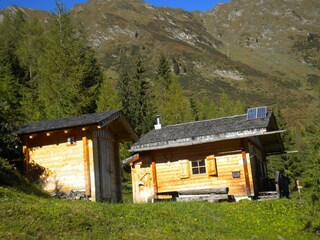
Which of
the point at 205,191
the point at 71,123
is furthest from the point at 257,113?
the point at 71,123

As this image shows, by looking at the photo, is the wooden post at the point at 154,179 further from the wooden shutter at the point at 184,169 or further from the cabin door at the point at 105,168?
the cabin door at the point at 105,168

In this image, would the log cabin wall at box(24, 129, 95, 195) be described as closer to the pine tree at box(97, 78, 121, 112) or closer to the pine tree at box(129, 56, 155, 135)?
the pine tree at box(97, 78, 121, 112)

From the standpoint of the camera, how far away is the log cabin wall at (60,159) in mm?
20641

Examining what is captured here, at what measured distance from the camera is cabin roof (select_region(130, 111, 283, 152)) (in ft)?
75.3

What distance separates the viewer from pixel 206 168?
79.3 ft

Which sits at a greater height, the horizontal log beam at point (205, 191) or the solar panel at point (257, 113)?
the solar panel at point (257, 113)

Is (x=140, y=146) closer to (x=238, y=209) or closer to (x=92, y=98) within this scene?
(x=238, y=209)

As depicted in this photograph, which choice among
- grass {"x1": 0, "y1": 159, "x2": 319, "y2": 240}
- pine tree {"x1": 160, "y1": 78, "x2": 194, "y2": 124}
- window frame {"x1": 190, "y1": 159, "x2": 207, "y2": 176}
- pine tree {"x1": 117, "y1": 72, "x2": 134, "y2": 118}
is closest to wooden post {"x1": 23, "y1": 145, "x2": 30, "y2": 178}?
grass {"x1": 0, "y1": 159, "x2": 319, "y2": 240}

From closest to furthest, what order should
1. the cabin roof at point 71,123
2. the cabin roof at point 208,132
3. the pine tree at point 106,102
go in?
Answer: the cabin roof at point 71,123 → the cabin roof at point 208,132 → the pine tree at point 106,102

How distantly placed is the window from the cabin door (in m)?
4.94

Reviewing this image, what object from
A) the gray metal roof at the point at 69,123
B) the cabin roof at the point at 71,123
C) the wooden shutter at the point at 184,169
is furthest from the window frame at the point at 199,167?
the gray metal roof at the point at 69,123

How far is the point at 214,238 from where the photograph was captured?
42.6ft

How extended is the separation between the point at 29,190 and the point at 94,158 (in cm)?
397

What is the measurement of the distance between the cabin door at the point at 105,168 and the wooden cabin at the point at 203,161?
2626mm
